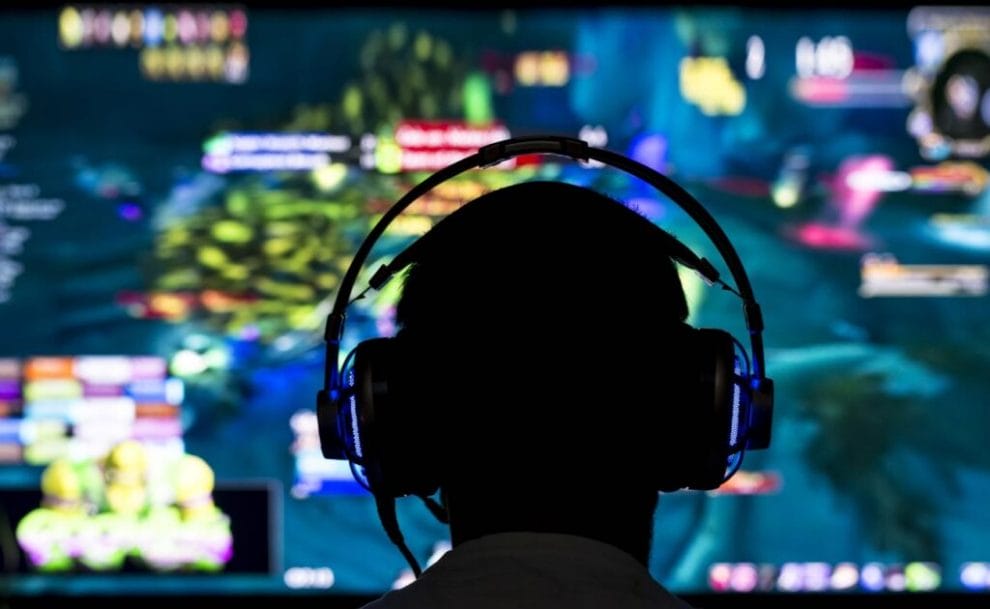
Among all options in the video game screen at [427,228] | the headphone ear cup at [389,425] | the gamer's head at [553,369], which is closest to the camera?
the gamer's head at [553,369]

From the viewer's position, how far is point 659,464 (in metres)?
0.83

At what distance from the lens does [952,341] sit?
6.94ft

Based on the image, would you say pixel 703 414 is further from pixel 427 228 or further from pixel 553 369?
pixel 427 228

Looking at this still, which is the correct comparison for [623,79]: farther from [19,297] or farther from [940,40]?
[19,297]

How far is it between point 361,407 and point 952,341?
1.45 meters

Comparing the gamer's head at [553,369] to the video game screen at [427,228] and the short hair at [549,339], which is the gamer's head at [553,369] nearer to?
the short hair at [549,339]

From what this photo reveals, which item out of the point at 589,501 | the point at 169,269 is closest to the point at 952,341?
the point at 169,269

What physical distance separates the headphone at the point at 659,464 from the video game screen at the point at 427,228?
3.36 feet

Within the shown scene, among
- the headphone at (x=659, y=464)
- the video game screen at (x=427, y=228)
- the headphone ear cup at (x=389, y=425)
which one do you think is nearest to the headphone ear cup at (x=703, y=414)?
the headphone at (x=659, y=464)

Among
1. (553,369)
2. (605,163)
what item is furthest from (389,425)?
(605,163)

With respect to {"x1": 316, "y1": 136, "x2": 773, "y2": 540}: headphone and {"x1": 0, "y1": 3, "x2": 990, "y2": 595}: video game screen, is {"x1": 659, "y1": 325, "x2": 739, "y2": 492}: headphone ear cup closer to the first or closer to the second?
{"x1": 316, "y1": 136, "x2": 773, "y2": 540}: headphone

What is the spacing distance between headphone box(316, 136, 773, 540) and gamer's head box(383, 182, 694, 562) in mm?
53

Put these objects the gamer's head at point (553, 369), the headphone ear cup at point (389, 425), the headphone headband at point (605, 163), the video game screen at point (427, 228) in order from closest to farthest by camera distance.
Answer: the gamer's head at point (553, 369) → the headphone ear cup at point (389, 425) → the headphone headband at point (605, 163) → the video game screen at point (427, 228)

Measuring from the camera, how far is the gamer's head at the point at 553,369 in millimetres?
794
